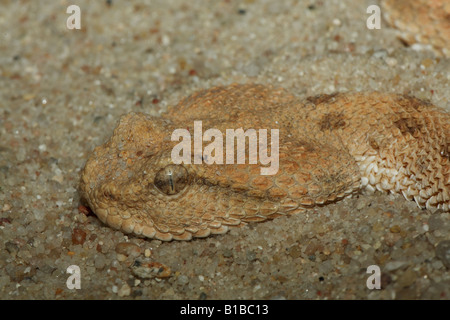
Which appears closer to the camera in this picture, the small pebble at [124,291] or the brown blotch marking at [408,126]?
the small pebble at [124,291]

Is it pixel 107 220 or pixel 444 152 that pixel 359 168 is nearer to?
pixel 444 152

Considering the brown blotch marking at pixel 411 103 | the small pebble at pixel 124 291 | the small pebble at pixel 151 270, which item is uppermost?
the brown blotch marking at pixel 411 103

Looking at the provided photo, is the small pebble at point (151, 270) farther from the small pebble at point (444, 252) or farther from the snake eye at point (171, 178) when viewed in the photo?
the small pebble at point (444, 252)

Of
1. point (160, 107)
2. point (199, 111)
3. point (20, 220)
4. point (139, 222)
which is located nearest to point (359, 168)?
point (199, 111)

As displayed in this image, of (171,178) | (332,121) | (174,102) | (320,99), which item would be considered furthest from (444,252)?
(174,102)

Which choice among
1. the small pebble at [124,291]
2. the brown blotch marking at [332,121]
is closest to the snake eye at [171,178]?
the small pebble at [124,291]

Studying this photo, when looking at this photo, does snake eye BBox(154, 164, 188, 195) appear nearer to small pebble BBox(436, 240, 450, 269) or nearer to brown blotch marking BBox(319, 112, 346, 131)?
brown blotch marking BBox(319, 112, 346, 131)
